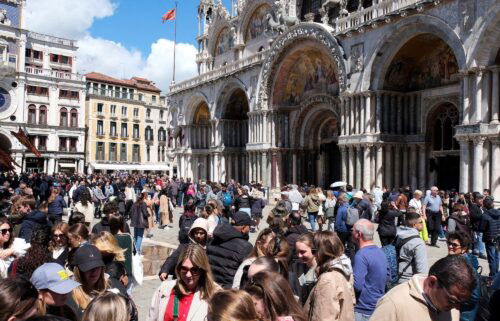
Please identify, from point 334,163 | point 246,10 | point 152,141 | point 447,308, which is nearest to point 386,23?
point 334,163

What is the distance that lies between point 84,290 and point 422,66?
20861mm

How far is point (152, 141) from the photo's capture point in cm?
6650

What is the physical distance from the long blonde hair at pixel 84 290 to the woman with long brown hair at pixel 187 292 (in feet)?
2.03

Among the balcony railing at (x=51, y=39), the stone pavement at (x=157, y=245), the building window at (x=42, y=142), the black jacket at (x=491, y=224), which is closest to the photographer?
the stone pavement at (x=157, y=245)

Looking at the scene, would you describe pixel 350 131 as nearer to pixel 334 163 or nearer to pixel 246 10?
pixel 334 163

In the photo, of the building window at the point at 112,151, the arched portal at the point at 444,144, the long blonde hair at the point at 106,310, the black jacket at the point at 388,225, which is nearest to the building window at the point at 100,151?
the building window at the point at 112,151

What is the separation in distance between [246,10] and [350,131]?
17.6 m

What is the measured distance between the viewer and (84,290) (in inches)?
171

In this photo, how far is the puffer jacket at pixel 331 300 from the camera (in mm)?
4168

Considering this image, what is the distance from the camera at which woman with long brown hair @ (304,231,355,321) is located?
4.18 metres

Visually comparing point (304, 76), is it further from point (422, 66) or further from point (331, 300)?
point (331, 300)

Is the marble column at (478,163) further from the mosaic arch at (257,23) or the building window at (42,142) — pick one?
the building window at (42,142)

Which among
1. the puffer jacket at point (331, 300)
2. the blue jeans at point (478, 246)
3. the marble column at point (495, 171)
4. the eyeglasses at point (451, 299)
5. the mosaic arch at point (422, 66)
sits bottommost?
the blue jeans at point (478, 246)

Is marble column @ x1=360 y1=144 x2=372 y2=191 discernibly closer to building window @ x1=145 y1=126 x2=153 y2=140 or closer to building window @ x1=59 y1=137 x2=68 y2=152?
building window @ x1=59 y1=137 x2=68 y2=152
